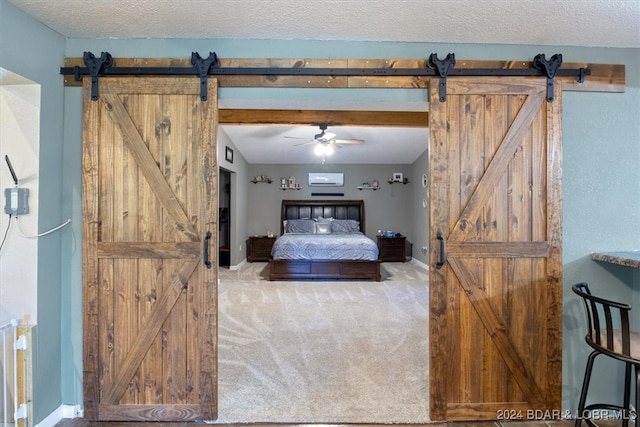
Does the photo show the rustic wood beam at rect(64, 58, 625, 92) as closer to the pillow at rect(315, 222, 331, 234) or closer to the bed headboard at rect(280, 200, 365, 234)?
the pillow at rect(315, 222, 331, 234)

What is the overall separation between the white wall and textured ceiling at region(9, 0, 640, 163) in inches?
20.2

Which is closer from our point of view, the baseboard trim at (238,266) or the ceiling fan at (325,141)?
the ceiling fan at (325,141)

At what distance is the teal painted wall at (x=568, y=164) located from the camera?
210 centimetres

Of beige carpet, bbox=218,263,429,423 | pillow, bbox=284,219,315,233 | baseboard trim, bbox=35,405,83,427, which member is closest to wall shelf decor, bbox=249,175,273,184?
pillow, bbox=284,219,315,233

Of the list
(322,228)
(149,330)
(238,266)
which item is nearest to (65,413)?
(149,330)

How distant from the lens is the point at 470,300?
Result: 2.07 meters

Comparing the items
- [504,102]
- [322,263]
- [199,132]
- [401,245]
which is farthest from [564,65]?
[401,245]

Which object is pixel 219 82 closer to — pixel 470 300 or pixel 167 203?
pixel 167 203

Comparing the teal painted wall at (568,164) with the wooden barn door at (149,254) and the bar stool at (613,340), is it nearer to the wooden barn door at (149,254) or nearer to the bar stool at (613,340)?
the wooden barn door at (149,254)

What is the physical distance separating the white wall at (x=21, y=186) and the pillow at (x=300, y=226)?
19.6 ft

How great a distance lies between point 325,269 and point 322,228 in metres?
1.81

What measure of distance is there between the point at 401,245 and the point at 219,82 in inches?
260

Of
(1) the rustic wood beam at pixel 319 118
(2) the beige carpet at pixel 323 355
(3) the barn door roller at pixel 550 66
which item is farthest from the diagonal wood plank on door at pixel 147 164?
(1) the rustic wood beam at pixel 319 118

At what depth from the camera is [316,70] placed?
2.10 m
